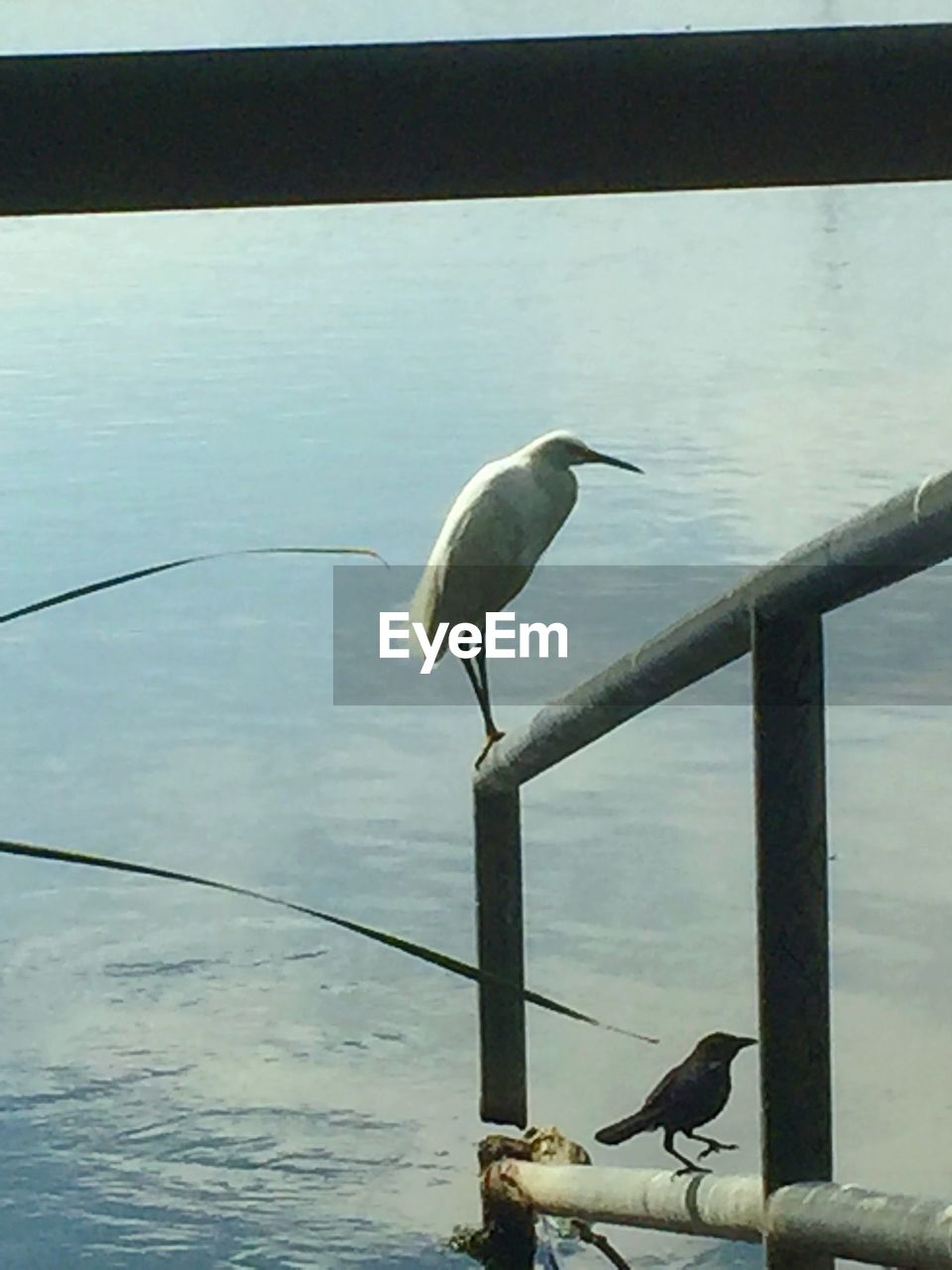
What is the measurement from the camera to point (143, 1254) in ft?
3.27

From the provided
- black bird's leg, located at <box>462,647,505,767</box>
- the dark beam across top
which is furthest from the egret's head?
the dark beam across top

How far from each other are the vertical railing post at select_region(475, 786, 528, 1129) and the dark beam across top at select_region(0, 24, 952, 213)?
49cm

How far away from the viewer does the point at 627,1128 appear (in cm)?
106

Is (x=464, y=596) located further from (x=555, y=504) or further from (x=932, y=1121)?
(x=932, y=1121)

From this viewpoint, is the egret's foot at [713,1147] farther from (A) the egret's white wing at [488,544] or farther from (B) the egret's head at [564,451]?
(B) the egret's head at [564,451]

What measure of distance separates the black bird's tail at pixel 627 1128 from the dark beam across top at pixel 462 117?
2.50 ft

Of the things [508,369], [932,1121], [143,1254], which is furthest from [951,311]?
[143,1254]

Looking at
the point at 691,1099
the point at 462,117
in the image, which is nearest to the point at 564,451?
the point at 691,1099

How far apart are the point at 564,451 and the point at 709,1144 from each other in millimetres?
428

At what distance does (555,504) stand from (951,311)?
125 centimetres

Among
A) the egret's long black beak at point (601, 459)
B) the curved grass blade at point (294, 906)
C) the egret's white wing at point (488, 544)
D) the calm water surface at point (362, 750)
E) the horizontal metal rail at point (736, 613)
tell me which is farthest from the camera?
the egret's long black beak at point (601, 459)

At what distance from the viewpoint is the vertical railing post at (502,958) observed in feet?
2.75

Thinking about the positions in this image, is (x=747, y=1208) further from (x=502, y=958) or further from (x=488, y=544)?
(x=488, y=544)

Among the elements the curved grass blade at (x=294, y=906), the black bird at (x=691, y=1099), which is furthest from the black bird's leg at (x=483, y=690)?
Answer: the curved grass blade at (x=294, y=906)
